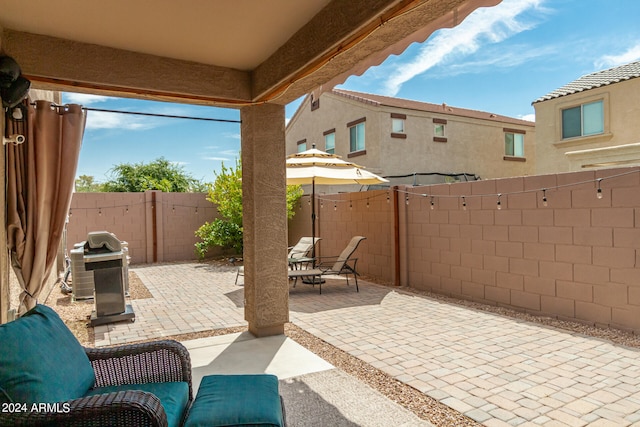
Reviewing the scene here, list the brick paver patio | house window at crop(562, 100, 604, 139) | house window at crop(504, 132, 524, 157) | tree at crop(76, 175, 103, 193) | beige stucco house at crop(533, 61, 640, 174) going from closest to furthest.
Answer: the brick paver patio → beige stucco house at crop(533, 61, 640, 174) → house window at crop(562, 100, 604, 139) → house window at crop(504, 132, 524, 157) → tree at crop(76, 175, 103, 193)

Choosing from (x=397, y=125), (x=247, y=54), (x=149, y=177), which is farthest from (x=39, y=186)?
(x=149, y=177)

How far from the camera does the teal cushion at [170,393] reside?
2029mm

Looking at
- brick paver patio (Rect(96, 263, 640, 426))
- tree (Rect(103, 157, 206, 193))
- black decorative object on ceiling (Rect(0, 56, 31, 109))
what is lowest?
brick paver patio (Rect(96, 263, 640, 426))

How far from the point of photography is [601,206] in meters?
4.57

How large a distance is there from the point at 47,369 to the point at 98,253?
12.5 ft

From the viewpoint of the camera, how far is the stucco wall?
1027 centimetres

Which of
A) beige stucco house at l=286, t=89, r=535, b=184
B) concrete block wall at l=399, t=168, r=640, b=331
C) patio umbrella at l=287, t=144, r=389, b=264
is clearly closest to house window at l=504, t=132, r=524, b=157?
beige stucco house at l=286, t=89, r=535, b=184

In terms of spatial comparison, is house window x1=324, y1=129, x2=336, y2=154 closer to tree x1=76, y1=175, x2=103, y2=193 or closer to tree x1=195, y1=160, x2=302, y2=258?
tree x1=195, y1=160, x2=302, y2=258

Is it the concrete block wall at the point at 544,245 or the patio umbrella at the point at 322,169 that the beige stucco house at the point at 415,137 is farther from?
the concrete block wall at the point at 544,245

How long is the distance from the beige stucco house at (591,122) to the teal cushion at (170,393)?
35.8 ft

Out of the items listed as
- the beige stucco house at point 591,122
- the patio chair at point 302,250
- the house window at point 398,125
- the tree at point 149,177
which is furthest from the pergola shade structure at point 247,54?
the tree at point 149,177

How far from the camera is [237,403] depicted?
206cm

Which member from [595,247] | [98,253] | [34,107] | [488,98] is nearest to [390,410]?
[595,247]

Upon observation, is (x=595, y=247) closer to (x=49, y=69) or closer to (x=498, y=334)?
(x=498, y=334)
